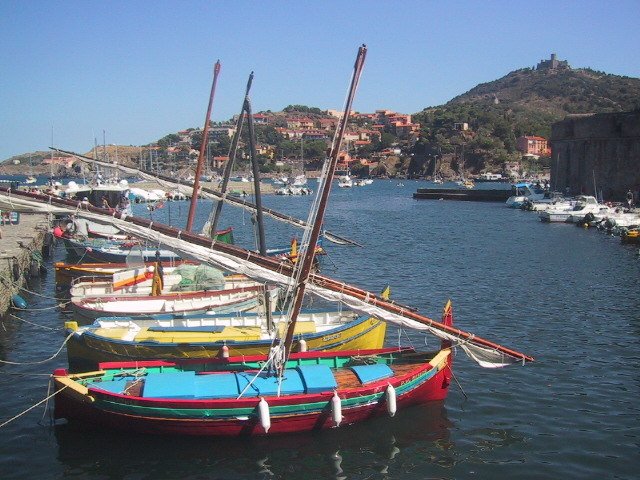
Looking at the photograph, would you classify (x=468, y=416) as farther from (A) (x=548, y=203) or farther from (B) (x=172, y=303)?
(A) (x=548, y=203)

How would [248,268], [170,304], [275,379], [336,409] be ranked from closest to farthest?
[336,409] < [275,379] < [248,268] < [170,304]

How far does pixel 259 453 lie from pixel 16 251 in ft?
82.0

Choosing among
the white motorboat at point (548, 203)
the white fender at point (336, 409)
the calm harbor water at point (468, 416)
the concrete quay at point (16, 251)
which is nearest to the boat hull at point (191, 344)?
the calm harbor water at point (468, 416)

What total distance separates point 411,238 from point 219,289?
112ft

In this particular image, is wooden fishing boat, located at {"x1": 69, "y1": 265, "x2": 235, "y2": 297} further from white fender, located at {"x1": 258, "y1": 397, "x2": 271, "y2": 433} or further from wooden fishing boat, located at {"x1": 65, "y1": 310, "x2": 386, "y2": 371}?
white fender, located at {"x1": 258, "y1": 397, "x2": 271, "y2": 433}

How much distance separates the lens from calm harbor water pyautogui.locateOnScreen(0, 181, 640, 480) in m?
14.2

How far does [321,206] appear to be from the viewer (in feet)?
51.4

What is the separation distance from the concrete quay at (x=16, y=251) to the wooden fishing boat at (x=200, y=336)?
9.62 metres

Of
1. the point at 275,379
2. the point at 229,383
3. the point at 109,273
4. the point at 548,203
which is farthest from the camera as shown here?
the point at 548,203

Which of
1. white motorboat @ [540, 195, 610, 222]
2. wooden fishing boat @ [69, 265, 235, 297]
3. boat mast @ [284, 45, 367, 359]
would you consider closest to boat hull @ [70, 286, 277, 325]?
wooden fishing boat @ [69, 265, 235, 297]

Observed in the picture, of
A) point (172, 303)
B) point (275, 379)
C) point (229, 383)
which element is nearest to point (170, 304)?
point (172, 303)

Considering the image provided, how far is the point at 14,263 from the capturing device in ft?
102

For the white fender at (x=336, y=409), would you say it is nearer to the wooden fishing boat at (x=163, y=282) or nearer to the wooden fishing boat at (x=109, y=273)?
the wooden fishing boat at (x=163, y=282)

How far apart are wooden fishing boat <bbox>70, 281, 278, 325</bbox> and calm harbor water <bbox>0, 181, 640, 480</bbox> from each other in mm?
1897
